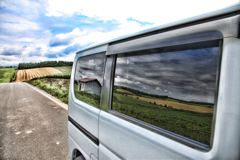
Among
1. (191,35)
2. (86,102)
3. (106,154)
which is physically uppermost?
(191,35)

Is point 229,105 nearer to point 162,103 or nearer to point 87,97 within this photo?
point 162,103

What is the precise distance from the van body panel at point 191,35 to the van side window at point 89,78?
57cm

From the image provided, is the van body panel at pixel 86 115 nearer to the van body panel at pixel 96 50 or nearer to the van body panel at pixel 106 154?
the van body panel at pixel 106 154

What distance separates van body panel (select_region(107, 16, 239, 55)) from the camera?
0.71 m

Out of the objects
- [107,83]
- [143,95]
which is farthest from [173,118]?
[107,83]

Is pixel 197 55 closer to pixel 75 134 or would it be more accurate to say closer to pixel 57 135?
pixel 75 134

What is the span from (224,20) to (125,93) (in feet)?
2.99

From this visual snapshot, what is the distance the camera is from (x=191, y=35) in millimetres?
852

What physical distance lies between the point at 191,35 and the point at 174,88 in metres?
0.35

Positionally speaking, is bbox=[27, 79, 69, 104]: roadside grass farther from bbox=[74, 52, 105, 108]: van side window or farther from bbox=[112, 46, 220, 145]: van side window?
bbox=[112, 46, 220, 145]: van side window

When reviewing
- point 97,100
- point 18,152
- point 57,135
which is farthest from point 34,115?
point 97,100

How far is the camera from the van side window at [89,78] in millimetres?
1677

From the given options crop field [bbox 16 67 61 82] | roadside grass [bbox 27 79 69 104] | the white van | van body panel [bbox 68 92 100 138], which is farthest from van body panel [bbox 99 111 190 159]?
crop field [bbox 16 67 61 82]

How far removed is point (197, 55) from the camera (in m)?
0.86
